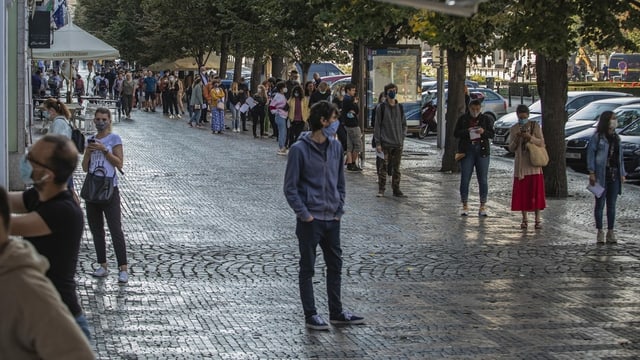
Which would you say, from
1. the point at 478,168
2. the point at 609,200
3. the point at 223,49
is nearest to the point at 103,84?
the point at 223,49

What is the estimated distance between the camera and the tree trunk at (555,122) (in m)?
19.5

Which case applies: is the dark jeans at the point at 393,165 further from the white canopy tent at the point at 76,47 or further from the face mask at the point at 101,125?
the white canopy tent at the point at 76,47

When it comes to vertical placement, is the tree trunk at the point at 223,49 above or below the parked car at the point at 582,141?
above

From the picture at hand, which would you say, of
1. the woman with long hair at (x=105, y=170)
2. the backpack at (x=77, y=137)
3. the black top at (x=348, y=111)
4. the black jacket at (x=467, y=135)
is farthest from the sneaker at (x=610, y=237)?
the black top at (x=348, y=111)

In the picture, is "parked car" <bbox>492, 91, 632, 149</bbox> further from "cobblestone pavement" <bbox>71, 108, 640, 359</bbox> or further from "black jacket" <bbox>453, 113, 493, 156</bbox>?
"black jacket" <bbox>453, 113, 493, 156</bbox>

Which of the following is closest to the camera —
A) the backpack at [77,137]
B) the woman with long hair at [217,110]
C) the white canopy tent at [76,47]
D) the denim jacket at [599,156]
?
the backpack at [77,137]

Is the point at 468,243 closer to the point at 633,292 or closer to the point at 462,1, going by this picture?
the point at 633,292

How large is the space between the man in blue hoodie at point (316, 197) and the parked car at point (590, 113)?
58.9ft

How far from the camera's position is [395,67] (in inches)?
1099

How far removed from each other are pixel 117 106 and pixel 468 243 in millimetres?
30528

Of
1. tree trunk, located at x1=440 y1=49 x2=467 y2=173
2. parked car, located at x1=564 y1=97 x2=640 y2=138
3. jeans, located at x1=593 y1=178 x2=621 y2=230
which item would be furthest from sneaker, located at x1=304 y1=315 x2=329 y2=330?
parked car, located at x1=564 y1=97 x2=640 y2=138

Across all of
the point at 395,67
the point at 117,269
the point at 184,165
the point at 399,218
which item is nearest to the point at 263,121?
the point at 395,67

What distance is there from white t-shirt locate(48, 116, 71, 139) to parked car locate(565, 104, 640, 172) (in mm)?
15127

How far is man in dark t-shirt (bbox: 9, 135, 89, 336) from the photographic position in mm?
5648
